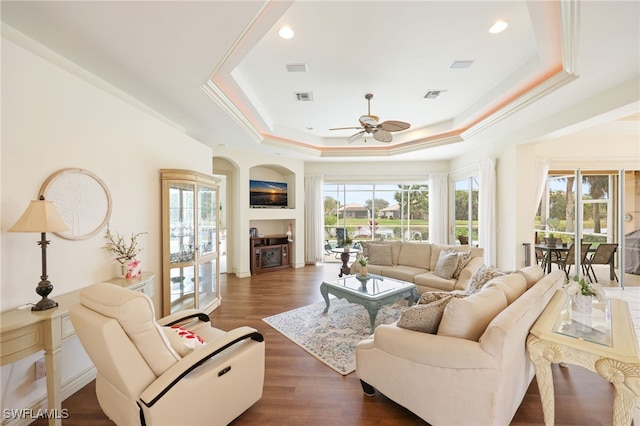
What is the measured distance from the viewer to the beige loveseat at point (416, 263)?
12.9 ft

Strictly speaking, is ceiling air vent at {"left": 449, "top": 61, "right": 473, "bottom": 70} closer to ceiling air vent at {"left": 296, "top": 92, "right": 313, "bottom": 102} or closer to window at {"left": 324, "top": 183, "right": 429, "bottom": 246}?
ceiling air vent at {"left": 296, "top": 92, "right": 313, "bottom": 102}

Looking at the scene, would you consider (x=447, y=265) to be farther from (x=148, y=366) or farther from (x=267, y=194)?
(x=267, y=194)

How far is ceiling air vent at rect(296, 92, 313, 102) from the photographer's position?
3900 millimetres

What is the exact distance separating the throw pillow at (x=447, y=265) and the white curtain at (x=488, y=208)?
1.41m

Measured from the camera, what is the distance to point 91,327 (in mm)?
1454

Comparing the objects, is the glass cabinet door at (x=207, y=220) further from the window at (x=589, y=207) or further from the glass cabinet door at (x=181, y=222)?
the window at (x=589, y=207)

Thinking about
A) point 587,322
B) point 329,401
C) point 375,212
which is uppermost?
point 375,212

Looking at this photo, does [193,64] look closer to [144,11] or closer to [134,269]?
[144,11]

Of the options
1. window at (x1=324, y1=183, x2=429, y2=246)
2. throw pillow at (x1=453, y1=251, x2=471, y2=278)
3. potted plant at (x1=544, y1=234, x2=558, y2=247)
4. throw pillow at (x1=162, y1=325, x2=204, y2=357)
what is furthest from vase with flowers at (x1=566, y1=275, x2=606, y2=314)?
window at (x1=324, y1=183, x2=429, y2=246)

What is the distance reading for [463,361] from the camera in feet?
5.27

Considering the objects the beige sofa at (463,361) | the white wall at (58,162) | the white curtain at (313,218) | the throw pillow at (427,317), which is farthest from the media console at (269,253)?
the throw pillow at (427,317)

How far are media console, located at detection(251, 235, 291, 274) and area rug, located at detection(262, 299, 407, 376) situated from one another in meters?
2.51

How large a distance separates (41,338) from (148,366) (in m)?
0.84

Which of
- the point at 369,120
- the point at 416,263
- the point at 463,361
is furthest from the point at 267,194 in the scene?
the point at 463,361
